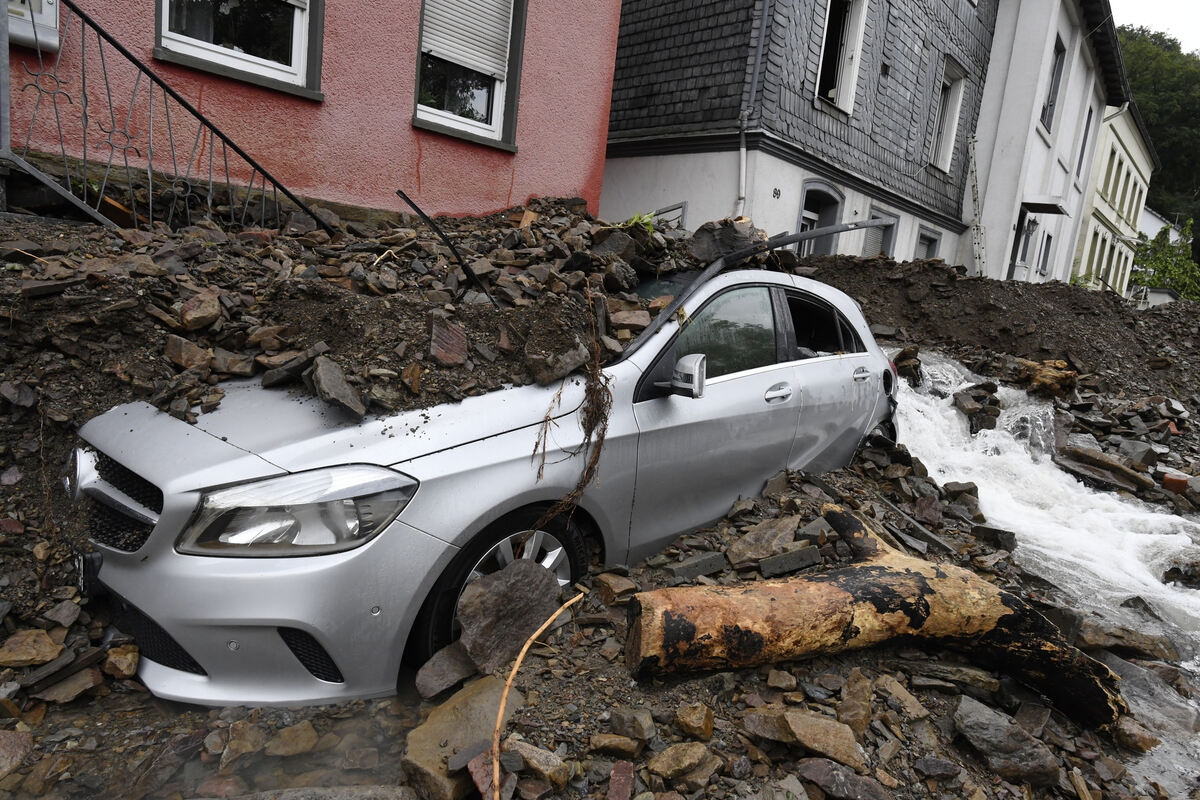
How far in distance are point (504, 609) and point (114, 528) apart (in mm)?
1382

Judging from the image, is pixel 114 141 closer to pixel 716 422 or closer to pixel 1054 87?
pixel 716 422

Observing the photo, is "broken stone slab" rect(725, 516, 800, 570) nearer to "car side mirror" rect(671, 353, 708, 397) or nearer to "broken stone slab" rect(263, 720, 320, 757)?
"car side mirror" rect(671, 353, 708, 397)

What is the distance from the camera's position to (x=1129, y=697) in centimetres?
334

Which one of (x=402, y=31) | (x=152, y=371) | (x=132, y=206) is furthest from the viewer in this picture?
(x=402, y=31)

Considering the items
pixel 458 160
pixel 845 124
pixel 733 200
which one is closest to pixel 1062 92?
pixel 845 124

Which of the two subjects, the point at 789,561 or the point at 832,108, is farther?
the point at 832,108

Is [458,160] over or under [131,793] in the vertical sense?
over

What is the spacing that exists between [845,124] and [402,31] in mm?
9360

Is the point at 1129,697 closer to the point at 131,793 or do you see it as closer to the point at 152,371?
the point at 131,793

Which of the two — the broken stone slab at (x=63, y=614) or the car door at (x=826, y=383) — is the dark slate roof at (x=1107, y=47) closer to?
the car door at (x=826, y=383)

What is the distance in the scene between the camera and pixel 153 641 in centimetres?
248

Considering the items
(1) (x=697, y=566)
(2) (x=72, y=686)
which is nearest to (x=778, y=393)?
(1) (x=697, y=566)

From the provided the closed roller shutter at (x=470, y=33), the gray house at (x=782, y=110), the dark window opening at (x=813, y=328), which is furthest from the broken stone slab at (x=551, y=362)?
the gray house at (x=782, y=110)

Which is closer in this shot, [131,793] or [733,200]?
[131,793]
